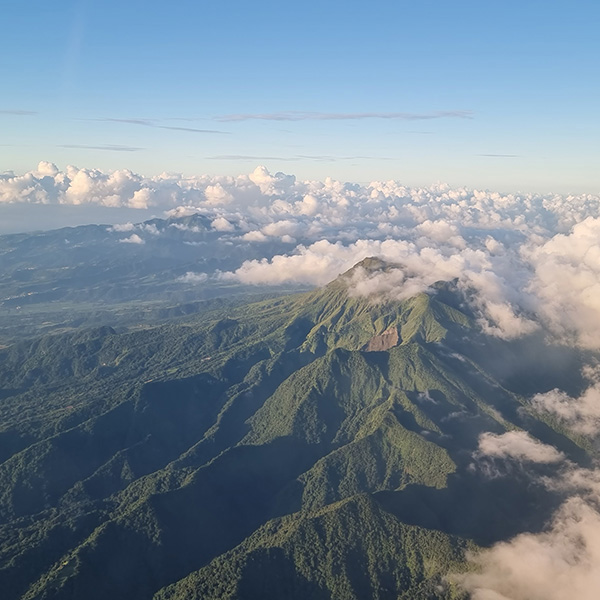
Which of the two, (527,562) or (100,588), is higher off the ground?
(527,562)

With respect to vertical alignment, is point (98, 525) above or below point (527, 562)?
below

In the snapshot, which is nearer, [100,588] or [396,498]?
[100,588]

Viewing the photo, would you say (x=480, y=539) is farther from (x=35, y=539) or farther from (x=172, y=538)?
(x=35, y=539)

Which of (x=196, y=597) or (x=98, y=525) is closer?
(x=196, y=597)

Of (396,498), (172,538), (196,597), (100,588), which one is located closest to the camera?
(196,597)

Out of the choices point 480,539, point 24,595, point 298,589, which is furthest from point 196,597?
point 480,539

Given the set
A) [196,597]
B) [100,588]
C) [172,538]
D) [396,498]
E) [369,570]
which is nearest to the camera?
[196,597]

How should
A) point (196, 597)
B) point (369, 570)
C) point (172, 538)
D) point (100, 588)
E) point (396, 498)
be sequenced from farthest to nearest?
point (396, 498) < point (172, 538) < point (369, 570) < point (100, 588) < point (196, 597)

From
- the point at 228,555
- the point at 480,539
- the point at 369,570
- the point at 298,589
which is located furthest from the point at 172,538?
the point at 480,539

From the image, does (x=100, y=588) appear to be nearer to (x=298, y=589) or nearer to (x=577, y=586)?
(x=298, y=589)
